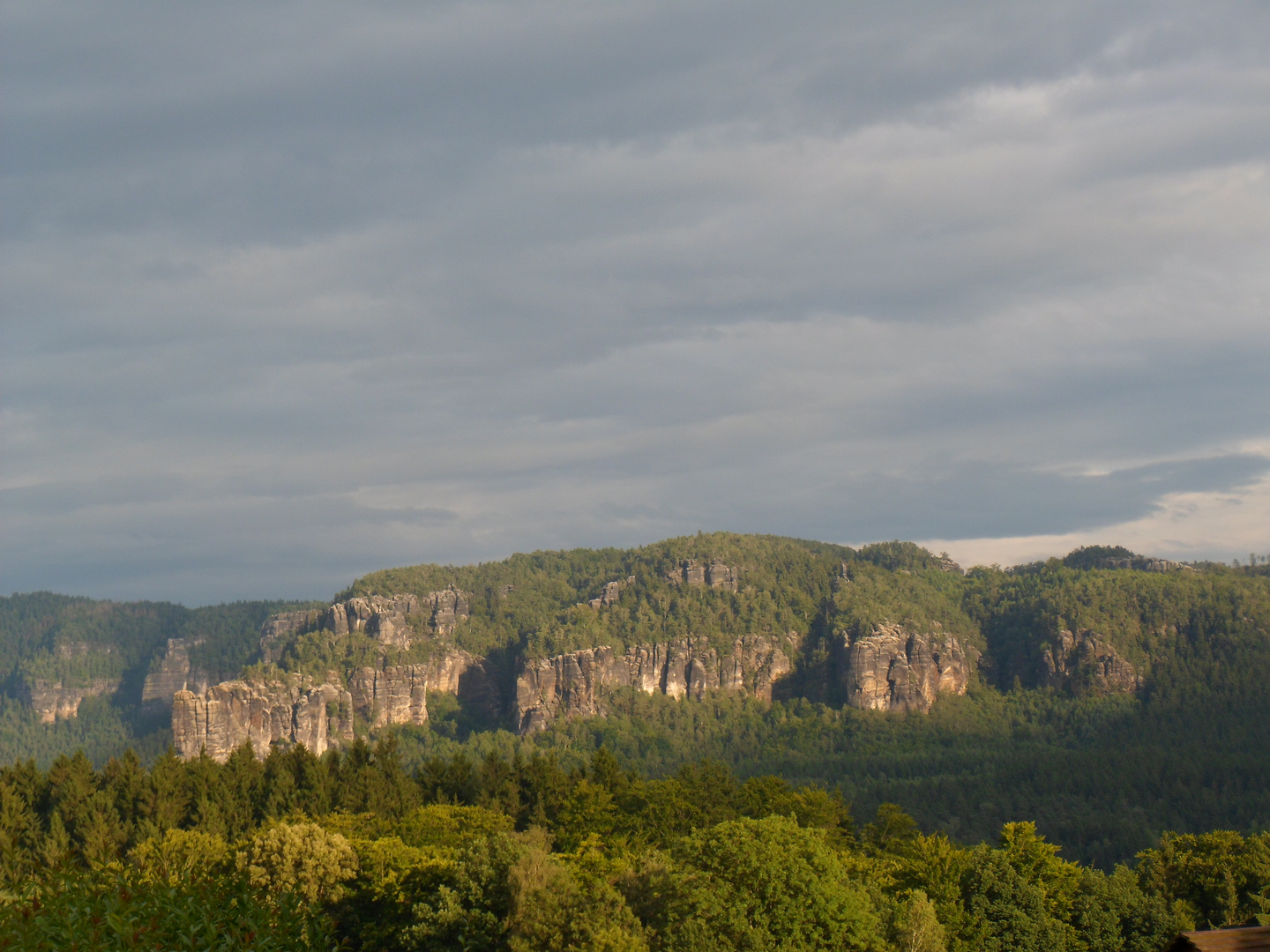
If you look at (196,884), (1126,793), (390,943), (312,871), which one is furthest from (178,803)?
(1126,793)

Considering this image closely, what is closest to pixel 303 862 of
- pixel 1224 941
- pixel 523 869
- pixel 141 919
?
pixel 523 869

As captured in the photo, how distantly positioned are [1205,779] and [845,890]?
483 ft

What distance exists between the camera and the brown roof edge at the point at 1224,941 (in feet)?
74.7

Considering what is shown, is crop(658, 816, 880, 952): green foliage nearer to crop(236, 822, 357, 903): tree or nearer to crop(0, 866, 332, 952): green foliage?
crop(236, 822, 357, 903): tree

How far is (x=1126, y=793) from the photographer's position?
174625mm

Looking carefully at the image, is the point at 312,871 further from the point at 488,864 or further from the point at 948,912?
the point at 948,912

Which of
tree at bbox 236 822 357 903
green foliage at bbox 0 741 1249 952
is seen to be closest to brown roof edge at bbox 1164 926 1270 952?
green foliage at bbox 0 741 1249 952

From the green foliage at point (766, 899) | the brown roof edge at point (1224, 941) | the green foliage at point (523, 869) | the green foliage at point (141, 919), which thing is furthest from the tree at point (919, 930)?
the brown roof edge at point (1224, 941)

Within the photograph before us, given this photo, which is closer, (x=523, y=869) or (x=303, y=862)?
(x=523, y=869)

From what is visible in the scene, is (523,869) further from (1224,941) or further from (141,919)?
(1224,941)

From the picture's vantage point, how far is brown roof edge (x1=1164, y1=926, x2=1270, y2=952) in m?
22.8

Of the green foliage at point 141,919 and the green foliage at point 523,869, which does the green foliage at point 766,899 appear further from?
the green foliage at point 141,919

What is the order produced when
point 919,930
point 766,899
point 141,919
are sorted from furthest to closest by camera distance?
point 919,930
point 766,899
point 141,919

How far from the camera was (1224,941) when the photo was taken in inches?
910
